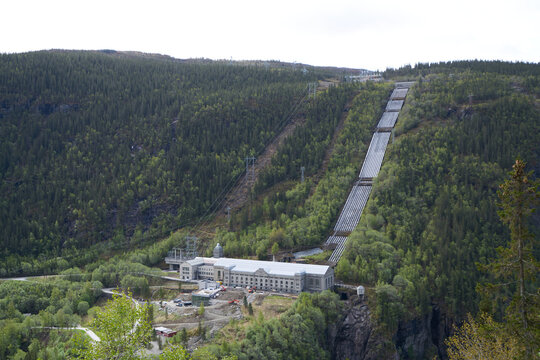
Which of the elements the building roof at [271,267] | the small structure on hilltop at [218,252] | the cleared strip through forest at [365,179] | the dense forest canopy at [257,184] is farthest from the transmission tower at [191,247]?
the cleared strip through forest at [365,179]

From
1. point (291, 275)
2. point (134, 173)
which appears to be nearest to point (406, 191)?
point (291, 275)

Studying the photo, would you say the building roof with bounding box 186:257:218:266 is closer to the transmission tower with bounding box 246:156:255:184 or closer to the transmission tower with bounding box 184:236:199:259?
the transmission tower with bounding box 184:236:199:259

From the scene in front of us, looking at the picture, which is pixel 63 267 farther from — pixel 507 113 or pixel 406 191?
pixel 507 113

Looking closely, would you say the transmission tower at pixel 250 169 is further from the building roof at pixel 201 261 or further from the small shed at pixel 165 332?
the small shed at pixel 165 332

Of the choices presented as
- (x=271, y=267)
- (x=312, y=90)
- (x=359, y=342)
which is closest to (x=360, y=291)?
(x=359, y=342)

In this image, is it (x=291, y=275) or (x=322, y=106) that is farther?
(x=322, y=106)
